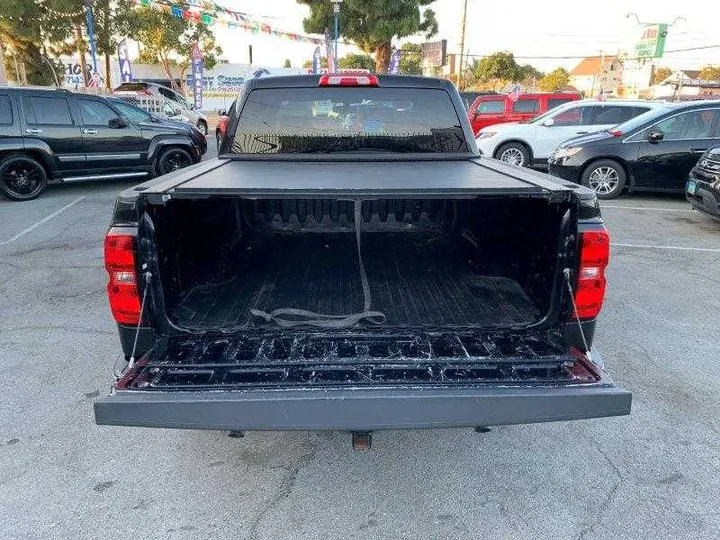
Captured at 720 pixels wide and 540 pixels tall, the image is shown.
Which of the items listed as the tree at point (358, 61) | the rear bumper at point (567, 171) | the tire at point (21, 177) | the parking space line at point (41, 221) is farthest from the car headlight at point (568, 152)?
the tree at point (358, 61)

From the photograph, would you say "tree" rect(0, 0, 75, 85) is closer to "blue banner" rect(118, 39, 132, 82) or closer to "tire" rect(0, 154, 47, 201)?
"blue banner" rect(118, 39, 132, 82)

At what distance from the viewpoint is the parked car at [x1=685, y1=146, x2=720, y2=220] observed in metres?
7.01

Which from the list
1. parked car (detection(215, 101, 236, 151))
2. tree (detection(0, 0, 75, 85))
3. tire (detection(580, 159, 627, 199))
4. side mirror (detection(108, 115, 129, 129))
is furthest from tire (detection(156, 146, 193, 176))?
tree (detection(0, 0, 75, 85))

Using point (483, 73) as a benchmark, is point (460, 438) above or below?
below

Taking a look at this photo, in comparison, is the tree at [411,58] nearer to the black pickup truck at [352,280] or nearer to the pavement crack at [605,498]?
the black pickup truck at [352,280]

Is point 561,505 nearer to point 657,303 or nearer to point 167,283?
point 167,283

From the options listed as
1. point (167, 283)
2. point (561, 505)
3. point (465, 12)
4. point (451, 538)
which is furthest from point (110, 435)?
point (465, 12)

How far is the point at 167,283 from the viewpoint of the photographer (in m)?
2.57

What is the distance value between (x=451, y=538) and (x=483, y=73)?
158 feet

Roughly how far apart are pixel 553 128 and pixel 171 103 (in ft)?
50.9

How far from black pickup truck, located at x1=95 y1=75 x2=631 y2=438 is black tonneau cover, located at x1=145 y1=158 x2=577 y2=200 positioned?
0.05 feet

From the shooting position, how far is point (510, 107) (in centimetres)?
1571

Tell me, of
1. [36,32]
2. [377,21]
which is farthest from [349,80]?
[377,21]

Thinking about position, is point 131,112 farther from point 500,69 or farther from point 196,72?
point 500,69
